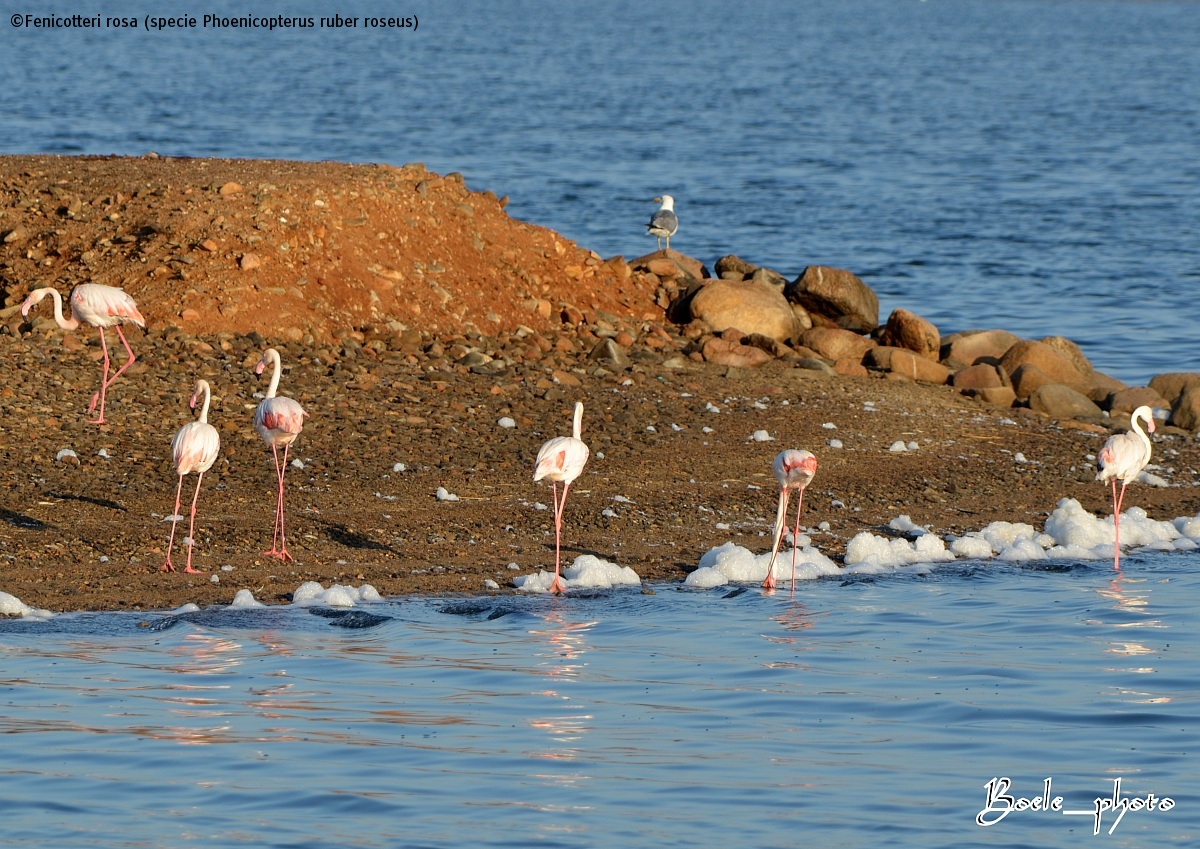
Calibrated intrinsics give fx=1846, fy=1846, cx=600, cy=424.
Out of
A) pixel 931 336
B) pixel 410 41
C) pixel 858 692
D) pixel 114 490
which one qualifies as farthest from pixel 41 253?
pixel 410 41

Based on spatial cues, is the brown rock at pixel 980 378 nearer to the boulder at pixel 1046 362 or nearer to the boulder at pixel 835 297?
the boulder at pixel 1046 362

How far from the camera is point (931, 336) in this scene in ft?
65.3

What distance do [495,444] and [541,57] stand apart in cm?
8589

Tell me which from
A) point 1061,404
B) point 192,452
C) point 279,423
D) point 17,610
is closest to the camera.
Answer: point 17,610

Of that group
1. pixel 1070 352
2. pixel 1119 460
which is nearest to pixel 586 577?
pixel 1119 460

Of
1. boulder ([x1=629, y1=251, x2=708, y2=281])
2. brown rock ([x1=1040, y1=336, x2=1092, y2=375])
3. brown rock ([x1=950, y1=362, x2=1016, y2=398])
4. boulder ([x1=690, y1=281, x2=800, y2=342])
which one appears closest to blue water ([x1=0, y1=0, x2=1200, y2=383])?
brown rock ([x1=1040, y1=336, x2=1092, y2=375])

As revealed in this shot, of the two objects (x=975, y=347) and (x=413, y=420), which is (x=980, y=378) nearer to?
(x=975, y=347)

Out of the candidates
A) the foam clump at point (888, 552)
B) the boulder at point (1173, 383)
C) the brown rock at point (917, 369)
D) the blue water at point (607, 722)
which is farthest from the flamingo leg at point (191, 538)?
the boulder at point (1173, 383)

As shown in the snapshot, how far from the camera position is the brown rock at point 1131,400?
61.3 ft

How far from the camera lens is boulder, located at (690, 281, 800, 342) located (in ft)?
65.1

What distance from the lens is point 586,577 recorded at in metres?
12.3

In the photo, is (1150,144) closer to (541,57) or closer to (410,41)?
(541,57)

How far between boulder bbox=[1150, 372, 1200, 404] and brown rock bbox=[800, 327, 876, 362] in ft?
9.92

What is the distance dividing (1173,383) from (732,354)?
15.5 ft
